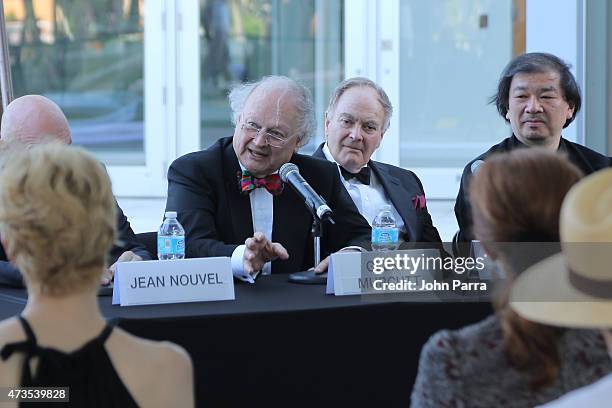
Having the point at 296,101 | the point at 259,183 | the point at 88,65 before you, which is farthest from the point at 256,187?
the point at 88,65

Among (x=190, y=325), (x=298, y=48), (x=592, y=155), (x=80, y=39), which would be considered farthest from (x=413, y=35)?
(x=190, y=325)

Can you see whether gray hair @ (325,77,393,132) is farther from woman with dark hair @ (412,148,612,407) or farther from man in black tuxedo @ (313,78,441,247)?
woman with dark hair @ (412,148,612,407)

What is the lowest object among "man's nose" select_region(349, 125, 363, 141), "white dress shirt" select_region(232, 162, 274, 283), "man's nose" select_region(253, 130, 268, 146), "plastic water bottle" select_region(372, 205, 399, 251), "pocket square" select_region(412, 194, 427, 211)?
"plastic water bottle" select_region(372, 205, 399, 251)

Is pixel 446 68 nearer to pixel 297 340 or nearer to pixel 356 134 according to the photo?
pixel 356 134

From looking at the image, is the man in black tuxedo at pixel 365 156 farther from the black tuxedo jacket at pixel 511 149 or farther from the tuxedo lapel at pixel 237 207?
the tuxedo lapel at pixel 237 207

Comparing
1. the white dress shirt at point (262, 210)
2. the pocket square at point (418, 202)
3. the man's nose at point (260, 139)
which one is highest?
the man's nose at point (260, 139)

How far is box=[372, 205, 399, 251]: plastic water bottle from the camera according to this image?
346cm

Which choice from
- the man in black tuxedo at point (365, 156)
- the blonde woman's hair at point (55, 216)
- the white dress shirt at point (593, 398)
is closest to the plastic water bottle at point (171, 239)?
the man in black tuxedo at point (365, 156)

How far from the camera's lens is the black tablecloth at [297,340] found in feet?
8.39

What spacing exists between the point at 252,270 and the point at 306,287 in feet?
0.55

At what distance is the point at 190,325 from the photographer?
2.54m

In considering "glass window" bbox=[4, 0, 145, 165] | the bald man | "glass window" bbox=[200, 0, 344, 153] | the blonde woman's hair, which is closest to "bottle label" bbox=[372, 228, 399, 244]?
the bald man

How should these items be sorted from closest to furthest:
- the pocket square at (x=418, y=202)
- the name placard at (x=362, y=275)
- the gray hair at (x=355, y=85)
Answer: the name placard at (x=362, y=275), the pocket square at (x=418, y=202), the gray hair at (x=355, y=85)

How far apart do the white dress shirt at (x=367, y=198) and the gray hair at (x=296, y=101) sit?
0.33 m
